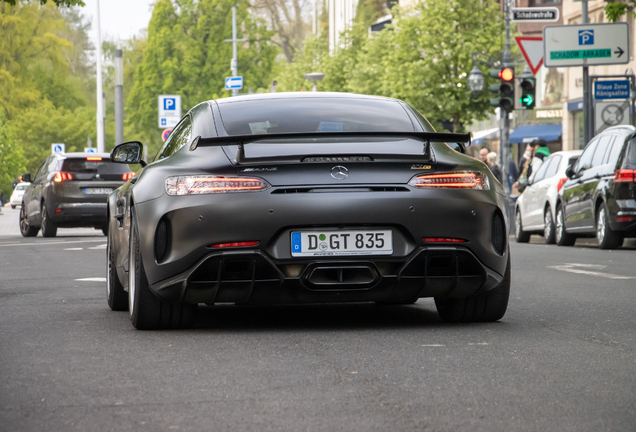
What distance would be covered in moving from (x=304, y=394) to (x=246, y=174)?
1.87 meters

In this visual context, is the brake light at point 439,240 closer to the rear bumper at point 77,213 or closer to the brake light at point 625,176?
the brake light at point 625,176

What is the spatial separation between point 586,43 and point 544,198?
18.7 feet

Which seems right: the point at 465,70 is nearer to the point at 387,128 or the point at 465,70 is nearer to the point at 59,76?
the point at 387,128

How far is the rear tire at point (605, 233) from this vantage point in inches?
628

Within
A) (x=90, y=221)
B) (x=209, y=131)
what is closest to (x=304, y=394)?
(x=209, y=131)

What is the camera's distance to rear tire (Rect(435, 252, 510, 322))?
675cm

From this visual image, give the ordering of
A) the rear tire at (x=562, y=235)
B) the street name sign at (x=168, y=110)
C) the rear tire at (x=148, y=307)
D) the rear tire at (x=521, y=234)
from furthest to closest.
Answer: the street name sign at (x=168, y=110)
the rear tire at (x=521, y=234)
the rear tire at (x=562, y=235)
the rear tire at (x=148, y=307)

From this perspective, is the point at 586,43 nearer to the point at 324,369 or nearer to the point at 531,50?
the point at 531,50

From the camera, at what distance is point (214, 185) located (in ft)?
20.2

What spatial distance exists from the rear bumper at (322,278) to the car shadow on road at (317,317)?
319mm

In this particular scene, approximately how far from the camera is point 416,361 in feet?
17.5

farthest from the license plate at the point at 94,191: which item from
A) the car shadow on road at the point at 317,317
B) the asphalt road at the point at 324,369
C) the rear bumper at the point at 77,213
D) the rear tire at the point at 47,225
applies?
the car shadow on road at the point at 317,317

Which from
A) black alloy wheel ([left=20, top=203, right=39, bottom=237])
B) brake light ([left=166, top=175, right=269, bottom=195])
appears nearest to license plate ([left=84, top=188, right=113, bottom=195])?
black alloy wheel ([left=20, top=203, right=39, bottom=237])

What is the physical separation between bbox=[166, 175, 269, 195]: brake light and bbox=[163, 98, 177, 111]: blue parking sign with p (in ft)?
101
